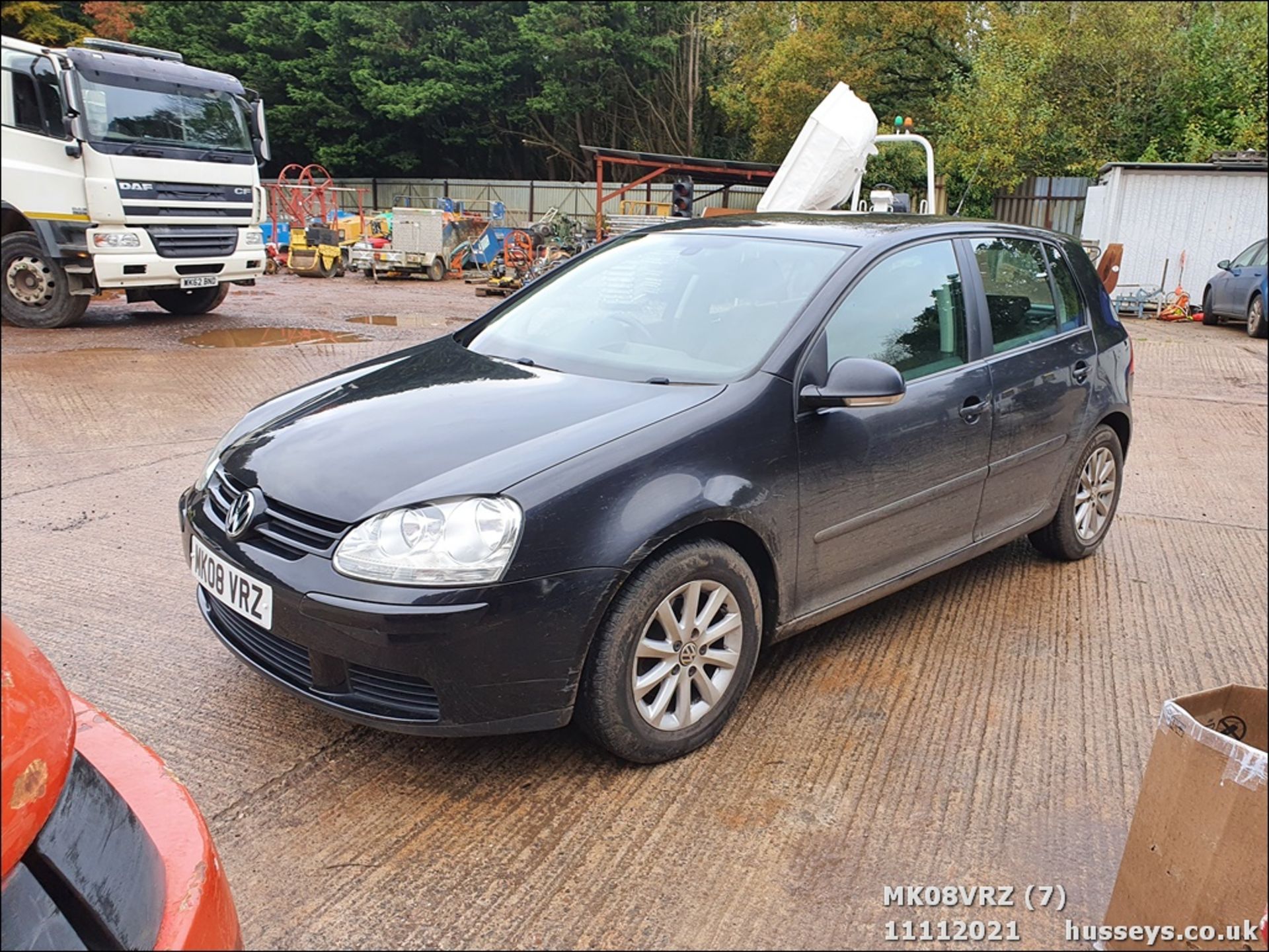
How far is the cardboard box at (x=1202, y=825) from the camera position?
1.73m

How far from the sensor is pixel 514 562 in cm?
241

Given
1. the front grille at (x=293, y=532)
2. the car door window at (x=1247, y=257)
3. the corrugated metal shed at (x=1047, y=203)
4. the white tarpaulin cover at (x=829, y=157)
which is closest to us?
the front grille at (x=293, y=532)

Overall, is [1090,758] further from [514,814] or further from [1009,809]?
[514,814]

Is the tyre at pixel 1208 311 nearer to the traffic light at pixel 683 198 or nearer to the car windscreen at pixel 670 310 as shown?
the traffic light at pixel 683 198

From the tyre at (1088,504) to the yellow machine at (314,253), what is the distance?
56.1ft

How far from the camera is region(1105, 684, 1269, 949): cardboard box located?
1731 mm

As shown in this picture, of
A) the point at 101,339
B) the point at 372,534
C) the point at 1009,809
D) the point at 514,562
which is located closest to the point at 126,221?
the point at 101,339

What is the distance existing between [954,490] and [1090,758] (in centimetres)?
102

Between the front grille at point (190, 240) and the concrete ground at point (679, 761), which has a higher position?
the front grille at point (190, 240)

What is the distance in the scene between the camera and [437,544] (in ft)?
7.97

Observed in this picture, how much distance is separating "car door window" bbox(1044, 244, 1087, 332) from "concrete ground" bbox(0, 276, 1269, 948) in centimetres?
112

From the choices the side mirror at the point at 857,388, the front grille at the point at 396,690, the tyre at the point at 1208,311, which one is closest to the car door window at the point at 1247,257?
the tyre at the point at 1208,311

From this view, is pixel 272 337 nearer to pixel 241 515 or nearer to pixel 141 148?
pixel 141 148

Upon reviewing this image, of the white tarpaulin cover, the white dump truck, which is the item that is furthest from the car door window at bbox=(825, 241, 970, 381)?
the white tarpaulin cover
